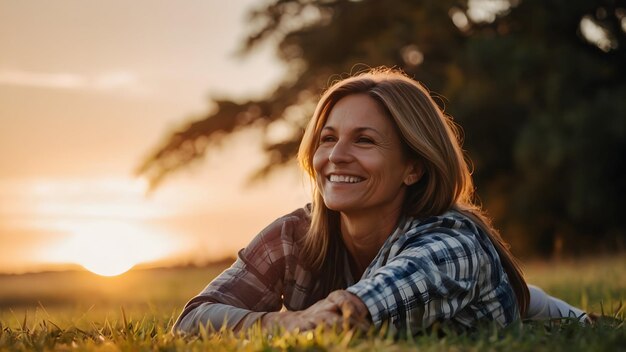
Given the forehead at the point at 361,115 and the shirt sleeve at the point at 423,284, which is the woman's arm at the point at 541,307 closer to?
the shirt sleeve at the point at 423,284

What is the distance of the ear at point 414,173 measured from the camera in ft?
12.3

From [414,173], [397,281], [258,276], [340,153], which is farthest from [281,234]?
[397,281]

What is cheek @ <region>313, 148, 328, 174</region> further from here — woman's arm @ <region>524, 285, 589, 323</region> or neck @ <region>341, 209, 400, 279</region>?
woman's arm @ <region>524, 285, 589, 323</region>

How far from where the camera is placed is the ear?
373cm

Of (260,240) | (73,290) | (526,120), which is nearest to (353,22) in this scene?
(526,120)

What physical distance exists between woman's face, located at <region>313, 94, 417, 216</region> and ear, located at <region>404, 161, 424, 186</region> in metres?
0.04

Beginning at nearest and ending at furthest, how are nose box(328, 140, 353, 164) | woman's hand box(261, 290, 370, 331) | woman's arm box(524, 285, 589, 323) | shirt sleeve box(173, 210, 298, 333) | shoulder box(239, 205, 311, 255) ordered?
woman's hand box(261, 290, 370, 331) < nose box(328, 140, 353, 164) < shirt sleeve box(173, 210, 298, 333) < shoulder box(239, 205, 311, 255) < woman's arm box(524, 285, 589, 323)

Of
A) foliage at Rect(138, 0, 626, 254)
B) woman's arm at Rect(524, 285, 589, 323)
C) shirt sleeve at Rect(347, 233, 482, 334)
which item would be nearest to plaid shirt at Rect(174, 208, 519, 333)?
shirt sleeve at Rect(347, 233, 482, 334)

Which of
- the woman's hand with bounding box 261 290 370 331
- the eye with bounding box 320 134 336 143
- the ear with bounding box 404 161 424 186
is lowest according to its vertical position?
the woman's hand with bounding box 261 290 370 331

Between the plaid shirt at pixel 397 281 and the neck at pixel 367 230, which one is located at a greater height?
the neck at pixel 367 230

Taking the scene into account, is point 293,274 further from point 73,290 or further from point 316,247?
point 73,290

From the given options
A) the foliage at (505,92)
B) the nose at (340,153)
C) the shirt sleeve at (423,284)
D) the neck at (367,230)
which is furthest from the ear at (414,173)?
the foliage at (505,92)

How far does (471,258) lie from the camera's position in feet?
10.9

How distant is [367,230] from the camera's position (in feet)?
12.4
